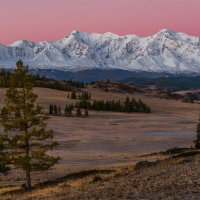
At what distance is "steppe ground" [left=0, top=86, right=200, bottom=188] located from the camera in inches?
2594

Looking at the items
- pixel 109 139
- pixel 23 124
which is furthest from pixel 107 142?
pixel 23 124

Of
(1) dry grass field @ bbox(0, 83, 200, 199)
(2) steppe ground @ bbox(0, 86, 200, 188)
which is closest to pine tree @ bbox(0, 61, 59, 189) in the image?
(1) dry grass field @ bbox(0, 83, 200, 199)

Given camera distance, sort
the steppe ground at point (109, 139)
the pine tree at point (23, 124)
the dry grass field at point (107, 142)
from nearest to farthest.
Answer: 1. the dry grass field at point (107, 142)
2. the pine tree at point (23, 124)
3. the steppe ground at point (109, 139)

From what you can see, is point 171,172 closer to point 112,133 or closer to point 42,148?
point 42,148

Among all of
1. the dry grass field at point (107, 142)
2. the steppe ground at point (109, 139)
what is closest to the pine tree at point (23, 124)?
the dry grass field at point (107, 142)

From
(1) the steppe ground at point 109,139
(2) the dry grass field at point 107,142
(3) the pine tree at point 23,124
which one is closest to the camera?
(2) the dry grass field at point 107,142

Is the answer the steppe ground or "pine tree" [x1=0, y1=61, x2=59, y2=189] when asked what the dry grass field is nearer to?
the steppe ground

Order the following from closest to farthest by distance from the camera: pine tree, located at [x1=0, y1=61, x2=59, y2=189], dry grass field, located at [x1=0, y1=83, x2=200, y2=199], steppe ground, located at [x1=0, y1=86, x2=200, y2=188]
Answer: dry grass field, located at [x1=0, y1=83, x2=200, y2=199] → pine tree, located at [x1=0, y1=61, x2=59, y2=189] → steppe ground, located at [x1=0, y1=86, x2=200, y2=188]

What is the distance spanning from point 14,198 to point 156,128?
96643 millimetres

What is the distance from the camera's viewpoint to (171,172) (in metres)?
35.8

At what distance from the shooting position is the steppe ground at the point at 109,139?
216ft

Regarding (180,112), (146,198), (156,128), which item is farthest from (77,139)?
(180,112)

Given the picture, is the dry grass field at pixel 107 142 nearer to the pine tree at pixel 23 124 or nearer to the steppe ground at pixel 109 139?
the steppe ground at pixel 109 139

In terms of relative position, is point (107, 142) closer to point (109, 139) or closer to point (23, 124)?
point (109, 139)
